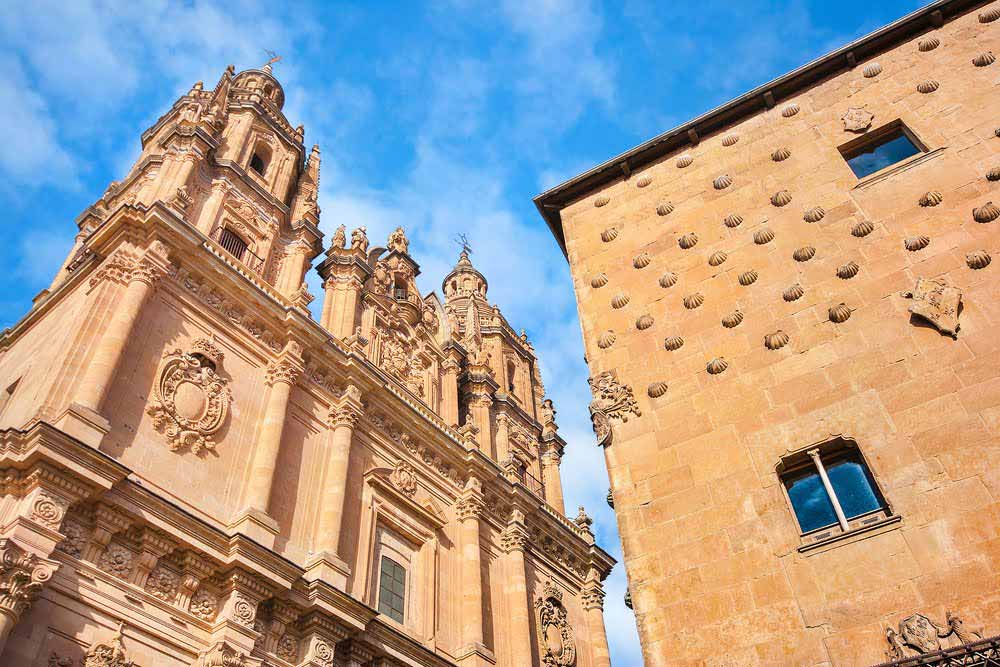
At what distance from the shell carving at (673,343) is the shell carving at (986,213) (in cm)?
284

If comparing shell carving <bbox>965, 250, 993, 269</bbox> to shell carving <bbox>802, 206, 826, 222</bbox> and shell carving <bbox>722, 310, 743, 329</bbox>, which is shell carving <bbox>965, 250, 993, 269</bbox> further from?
shell carving <bbox>722, 310, 743, 329</bbox>

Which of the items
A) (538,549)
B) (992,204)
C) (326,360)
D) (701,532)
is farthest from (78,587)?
(538,549)

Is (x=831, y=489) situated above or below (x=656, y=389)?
below

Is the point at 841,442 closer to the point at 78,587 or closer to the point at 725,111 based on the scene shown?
the point at 725,111

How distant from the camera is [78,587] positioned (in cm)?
1219

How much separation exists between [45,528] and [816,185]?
38.3 feet

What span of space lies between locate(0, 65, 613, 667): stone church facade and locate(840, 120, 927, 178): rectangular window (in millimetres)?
11640

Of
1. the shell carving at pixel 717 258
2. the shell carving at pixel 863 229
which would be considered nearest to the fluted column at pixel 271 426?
the shell carving at pixel 717 258

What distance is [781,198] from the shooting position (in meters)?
8.48

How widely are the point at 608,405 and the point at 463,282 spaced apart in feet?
102

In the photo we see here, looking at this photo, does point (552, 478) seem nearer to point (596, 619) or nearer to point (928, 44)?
point (596, 619)

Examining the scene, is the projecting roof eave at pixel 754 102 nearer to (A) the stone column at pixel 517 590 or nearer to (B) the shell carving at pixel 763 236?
(B) the shell carving at pixel 763 236

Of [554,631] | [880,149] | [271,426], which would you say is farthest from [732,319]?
[554,631]

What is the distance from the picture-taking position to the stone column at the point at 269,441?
15414 millimetres
